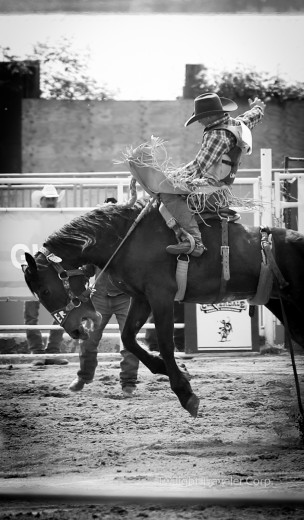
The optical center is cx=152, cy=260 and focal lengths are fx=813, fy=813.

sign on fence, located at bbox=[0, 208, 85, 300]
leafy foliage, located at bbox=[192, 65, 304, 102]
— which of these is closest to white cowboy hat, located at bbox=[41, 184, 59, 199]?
sign on fence, located at bbox=[0, 208, 85, 300]

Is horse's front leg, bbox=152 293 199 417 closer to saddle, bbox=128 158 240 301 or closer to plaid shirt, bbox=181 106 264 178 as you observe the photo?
saddle, bbox=128 158 240 301

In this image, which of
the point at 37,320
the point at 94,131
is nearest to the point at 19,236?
the point at 37,320

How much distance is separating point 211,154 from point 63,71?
5.87 meters

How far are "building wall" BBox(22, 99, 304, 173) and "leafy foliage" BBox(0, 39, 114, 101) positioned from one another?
1.96 ft

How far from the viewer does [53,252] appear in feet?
17.8

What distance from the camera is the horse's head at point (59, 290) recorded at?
17.6ft

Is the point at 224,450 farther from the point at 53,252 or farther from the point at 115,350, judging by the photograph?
the point at 115,350

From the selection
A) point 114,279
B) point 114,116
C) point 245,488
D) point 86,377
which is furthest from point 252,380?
point 114,116

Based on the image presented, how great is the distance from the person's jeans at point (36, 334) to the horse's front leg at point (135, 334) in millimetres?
3490

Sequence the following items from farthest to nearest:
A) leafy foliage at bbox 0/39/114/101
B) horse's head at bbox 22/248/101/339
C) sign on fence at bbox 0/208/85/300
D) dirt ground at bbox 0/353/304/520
→ leafy foliage at bbox 0/39/114/101 → sign on fence at bbox 0/208/85/300 → horse's head at bbox 22/248/101/339 → dirt ground at bbox 0/353/304/520

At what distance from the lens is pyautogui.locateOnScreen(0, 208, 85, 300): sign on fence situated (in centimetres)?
864

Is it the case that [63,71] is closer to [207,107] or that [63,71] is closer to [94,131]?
[94,131]

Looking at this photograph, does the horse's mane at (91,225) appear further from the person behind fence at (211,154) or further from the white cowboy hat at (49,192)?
the white cowboy hat at (49,192)

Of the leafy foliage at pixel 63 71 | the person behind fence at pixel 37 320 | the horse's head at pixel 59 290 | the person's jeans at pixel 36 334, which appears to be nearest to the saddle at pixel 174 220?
the horse's head at pixel 59 290
